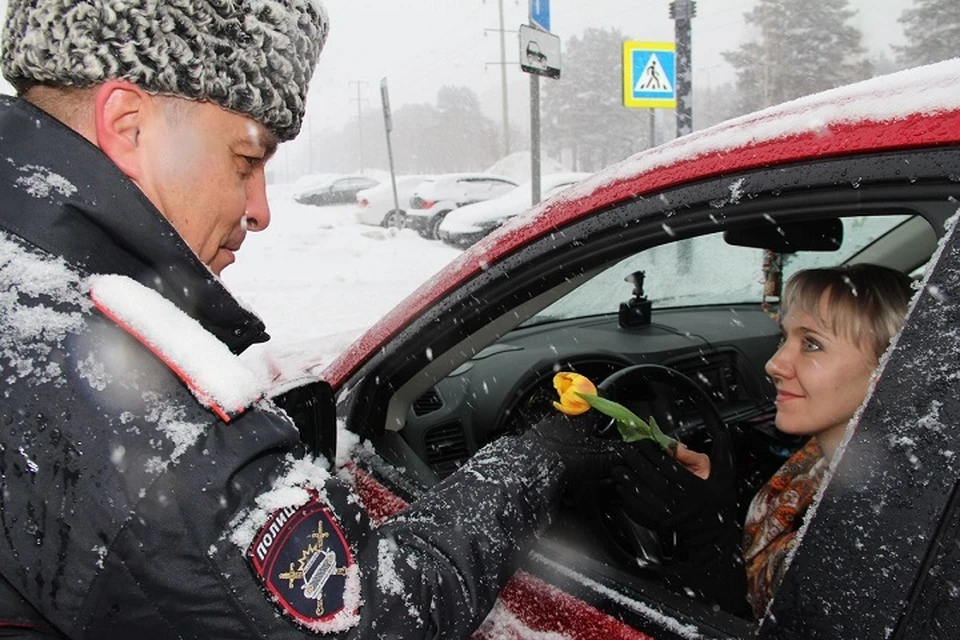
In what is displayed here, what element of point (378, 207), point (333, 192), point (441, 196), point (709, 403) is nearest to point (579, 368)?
point (709, 403)

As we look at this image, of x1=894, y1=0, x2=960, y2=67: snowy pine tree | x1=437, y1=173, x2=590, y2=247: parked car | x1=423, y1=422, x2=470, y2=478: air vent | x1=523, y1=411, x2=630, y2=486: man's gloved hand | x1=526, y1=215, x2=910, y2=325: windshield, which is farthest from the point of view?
x1=894, y1=0, x2=960, y2=67: snowy pine tree

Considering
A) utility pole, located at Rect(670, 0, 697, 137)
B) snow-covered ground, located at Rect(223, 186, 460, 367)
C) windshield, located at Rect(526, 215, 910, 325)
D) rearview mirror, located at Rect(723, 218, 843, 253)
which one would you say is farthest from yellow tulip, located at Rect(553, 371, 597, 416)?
utility pole, located at Rect(670, 0, 697, 137)

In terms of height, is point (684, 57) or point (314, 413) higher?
point (684, 57)

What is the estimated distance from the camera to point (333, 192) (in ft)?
103

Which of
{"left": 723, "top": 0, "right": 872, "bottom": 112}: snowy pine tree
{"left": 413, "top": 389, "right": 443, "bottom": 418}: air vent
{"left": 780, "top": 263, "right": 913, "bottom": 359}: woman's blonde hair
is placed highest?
{"left": 723, "top": 0, "right": 872, "bottom": 112}: snowy pine tree

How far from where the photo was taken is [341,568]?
0.86 meters

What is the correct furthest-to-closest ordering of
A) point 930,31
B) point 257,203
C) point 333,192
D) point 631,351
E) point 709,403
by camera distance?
point 930,31 → point 333,192 → point 631,351 → point 709,403 → point 257,203

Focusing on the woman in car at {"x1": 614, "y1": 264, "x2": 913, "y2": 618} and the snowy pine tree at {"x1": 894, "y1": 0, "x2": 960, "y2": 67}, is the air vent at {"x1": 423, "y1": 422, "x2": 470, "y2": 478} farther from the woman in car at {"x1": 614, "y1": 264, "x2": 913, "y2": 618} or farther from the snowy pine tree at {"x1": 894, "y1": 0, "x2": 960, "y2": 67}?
the snowy pine tree at {"x1": 894, "y1": 0, "x2": 960, "y2": 67}

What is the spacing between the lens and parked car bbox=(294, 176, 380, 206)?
31.5m

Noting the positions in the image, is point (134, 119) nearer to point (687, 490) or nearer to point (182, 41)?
point (182, 41)

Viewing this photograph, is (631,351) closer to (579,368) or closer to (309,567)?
(579,368)

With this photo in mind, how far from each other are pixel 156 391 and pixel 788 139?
895mm

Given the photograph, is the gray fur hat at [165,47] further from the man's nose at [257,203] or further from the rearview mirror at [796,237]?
the rearview mirror at [796,237]

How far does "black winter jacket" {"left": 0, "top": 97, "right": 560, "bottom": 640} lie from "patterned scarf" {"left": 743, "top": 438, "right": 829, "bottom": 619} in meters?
0.77
